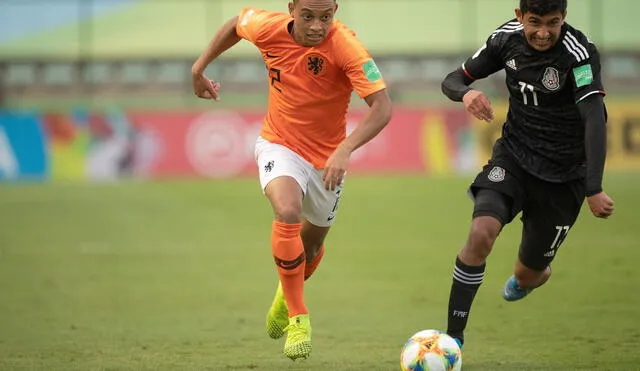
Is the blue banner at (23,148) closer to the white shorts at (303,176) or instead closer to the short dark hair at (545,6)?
the white shorts at (303,176)

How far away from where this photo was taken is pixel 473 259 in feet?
24.1

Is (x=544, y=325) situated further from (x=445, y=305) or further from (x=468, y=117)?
(x=468, y=117)

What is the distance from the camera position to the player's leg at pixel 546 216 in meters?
7.71

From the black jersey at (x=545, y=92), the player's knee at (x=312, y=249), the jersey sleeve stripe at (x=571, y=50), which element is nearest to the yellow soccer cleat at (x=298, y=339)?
the player's knee at (x=312, y=249)

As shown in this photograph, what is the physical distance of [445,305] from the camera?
34.4 feet

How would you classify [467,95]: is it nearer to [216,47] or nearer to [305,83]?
[305,83]

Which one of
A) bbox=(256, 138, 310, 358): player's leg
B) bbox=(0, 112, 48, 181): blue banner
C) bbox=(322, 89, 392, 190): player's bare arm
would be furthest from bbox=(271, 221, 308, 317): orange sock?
bbox=(0, 112, 48, 181): blue banner

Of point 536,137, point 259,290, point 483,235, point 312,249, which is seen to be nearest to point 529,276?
point 536,137

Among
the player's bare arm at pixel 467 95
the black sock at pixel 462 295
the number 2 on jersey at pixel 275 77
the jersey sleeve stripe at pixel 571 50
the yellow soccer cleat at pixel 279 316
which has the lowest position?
the yellow soccer cleat at pixel 279 316

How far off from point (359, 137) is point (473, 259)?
1085 millimetres

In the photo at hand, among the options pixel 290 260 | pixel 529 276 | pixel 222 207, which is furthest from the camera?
pixel 222 207

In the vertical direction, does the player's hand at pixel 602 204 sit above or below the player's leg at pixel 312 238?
above

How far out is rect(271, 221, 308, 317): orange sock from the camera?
7.66 meters

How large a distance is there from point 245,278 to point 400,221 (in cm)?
603
